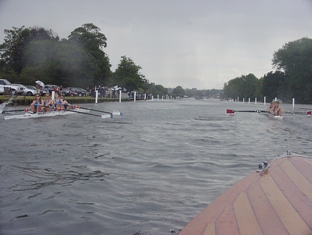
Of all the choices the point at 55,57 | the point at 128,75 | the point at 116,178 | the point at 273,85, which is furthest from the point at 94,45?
the point at 116,178

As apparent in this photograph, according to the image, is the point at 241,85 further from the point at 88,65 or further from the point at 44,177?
the point at 44,177

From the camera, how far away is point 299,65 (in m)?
84.6

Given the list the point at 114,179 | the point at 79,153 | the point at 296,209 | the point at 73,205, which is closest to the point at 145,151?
the point at 79,153

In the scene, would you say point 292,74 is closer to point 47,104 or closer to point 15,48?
point 15,48

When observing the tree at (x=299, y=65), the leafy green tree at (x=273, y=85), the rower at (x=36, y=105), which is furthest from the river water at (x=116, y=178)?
the leafy green tree at (x=273, y=85)

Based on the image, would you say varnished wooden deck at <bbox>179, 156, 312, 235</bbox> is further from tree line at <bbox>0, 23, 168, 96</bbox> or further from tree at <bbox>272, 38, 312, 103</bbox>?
tree at <bbox>272, 38, 312, 103</bbox>

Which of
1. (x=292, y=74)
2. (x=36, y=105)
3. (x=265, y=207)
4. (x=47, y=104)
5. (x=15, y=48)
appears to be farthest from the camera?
(x=292, y=74)

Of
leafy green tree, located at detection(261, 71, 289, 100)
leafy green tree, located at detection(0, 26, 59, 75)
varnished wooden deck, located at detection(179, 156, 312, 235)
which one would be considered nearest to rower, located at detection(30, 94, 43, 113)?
varnished wooden deck, located at detection(179, 156, 312, 235)

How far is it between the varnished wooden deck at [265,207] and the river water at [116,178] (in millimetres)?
762

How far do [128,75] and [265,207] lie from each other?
94.0m

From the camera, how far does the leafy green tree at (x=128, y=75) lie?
3740 inches

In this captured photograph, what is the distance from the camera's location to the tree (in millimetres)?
81375

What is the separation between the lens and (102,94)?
60.6m

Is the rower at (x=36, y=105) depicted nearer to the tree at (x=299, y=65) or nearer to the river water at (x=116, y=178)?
the river water at (x=116, y=178)
